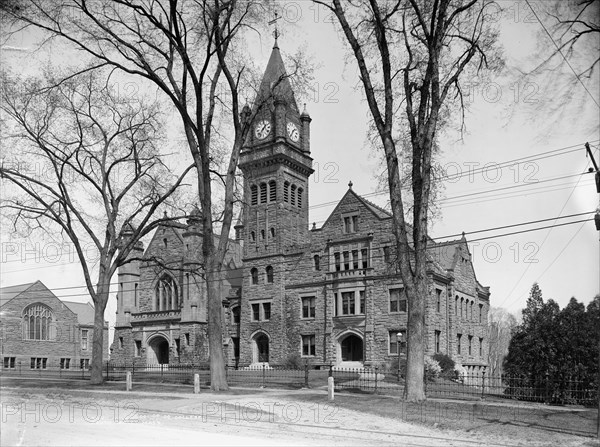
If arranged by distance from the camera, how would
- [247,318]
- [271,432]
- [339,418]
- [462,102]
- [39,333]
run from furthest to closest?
1. [247,318]
2. [39,333]
3. [462,102]
4. [339,418]
5. [271,432]

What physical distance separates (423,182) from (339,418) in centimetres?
816

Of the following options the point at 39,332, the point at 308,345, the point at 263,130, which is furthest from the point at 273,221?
the point at 39,332

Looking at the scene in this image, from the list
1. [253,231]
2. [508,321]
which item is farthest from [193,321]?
[508,321]

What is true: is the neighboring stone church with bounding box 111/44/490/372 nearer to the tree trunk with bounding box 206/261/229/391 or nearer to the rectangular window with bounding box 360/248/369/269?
the rectangular window with bounding box 360/248/369/269

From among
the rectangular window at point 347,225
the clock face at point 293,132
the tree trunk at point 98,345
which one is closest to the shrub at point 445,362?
the rectangular window at point 347,225

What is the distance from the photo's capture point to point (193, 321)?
5197 cm

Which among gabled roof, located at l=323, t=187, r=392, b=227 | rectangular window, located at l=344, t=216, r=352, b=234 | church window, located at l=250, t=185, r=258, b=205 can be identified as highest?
church window, located at l=250, t=185, r=258, b=205

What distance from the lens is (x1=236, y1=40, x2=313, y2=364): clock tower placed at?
4953cm

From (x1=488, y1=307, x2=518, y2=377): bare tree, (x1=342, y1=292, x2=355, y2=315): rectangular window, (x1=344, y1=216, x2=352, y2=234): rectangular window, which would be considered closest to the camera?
(x1=342, y1=292, x2=355, y2=315): rectangular window

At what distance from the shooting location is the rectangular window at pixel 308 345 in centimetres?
4669

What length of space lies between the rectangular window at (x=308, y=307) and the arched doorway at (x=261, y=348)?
4.61 m

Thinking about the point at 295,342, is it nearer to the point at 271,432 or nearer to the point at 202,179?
the point at 202,179

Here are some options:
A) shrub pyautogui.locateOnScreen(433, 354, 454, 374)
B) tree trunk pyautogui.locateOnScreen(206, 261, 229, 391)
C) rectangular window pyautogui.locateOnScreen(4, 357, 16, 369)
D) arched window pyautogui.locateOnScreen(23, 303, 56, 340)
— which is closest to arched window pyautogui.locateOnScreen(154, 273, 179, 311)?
rectangular window pyautogui.locateOnScreen(4, 357, 16, 369)

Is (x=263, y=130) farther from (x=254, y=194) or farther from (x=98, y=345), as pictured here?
(x=98, y=345)
